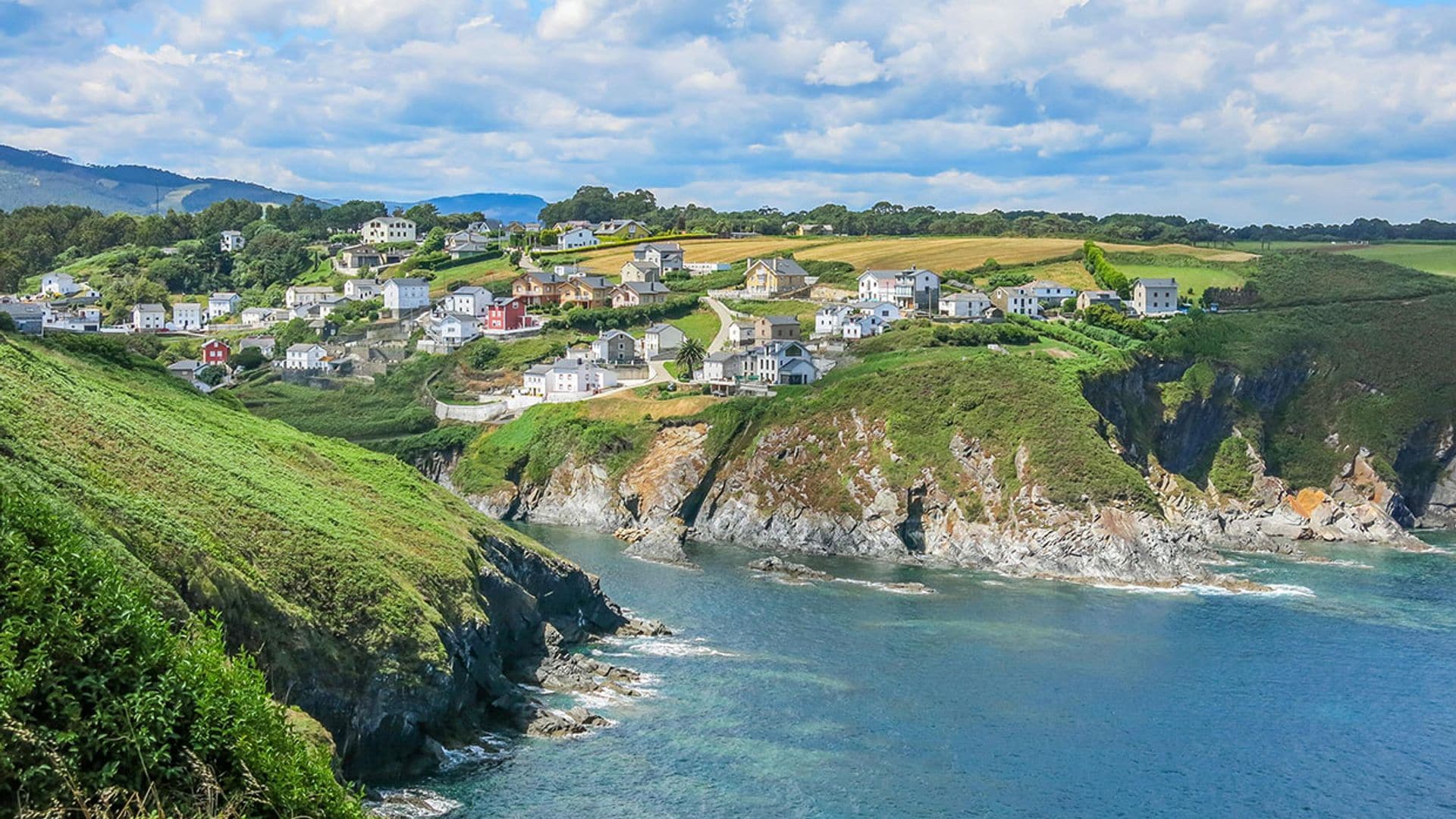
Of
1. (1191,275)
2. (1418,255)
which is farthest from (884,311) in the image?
(1418,255)

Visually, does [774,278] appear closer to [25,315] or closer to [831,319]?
[831,319]

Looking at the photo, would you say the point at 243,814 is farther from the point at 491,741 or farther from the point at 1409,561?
the point at 1409,561

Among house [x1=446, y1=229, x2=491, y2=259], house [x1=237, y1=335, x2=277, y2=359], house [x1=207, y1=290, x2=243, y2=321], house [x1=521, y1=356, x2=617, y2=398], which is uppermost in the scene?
house [x1=446, y1=229, x2=491, y2=259]

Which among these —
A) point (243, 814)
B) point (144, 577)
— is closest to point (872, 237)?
point (144, 577)

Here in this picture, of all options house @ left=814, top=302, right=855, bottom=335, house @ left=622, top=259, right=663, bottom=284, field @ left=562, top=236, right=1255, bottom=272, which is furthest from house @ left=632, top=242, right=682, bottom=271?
house @ left=814, top=302, right=855, bottom=335

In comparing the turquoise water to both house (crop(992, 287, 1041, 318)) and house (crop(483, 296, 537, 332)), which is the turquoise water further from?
house (crop(483, 296, 537, 332))
